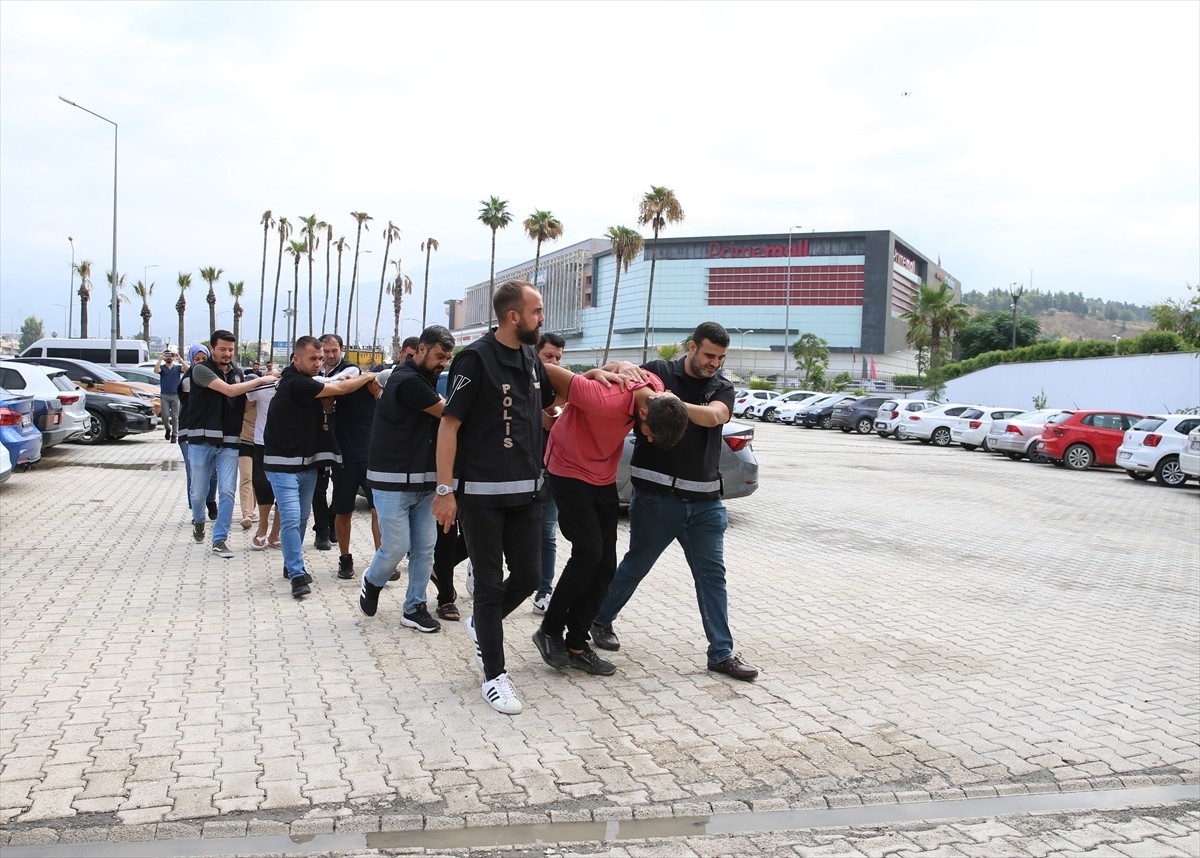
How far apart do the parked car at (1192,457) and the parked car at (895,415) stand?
15808 millimetres

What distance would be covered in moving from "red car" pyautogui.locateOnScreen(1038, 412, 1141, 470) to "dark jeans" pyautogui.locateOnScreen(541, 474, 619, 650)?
20.8 meters

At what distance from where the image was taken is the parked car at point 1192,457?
16969mm

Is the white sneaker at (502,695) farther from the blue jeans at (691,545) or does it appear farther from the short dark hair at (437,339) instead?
the short dark hair at (437,339)

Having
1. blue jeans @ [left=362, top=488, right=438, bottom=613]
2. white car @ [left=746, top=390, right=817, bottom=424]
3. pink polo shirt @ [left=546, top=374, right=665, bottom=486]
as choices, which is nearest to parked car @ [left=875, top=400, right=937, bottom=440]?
white car @ [left=746, top=390, right=817, bottom=424]

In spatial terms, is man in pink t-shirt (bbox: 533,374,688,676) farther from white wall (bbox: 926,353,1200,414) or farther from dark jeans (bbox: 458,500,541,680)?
white wall (bbox: 926,353,1200,414)

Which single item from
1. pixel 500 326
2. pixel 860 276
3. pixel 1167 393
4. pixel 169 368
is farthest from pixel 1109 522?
Answer: pixel 860 276

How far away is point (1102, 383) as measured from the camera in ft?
131

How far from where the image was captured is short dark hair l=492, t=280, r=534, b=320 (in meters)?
4.54

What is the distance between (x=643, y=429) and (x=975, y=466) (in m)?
20.0

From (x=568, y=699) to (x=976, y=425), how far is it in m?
27.3

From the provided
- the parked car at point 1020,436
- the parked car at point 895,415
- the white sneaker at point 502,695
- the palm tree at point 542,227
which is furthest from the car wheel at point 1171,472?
the palm tree at point 542,227

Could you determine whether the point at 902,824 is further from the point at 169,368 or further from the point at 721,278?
the point at 721,278

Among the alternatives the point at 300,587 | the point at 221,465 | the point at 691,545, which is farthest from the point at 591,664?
the point at 221,465

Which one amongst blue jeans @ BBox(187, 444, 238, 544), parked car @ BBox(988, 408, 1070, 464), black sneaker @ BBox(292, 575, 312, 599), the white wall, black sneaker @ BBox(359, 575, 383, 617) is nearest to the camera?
black sneaker @ BBox(359, 575, 383, 617)
